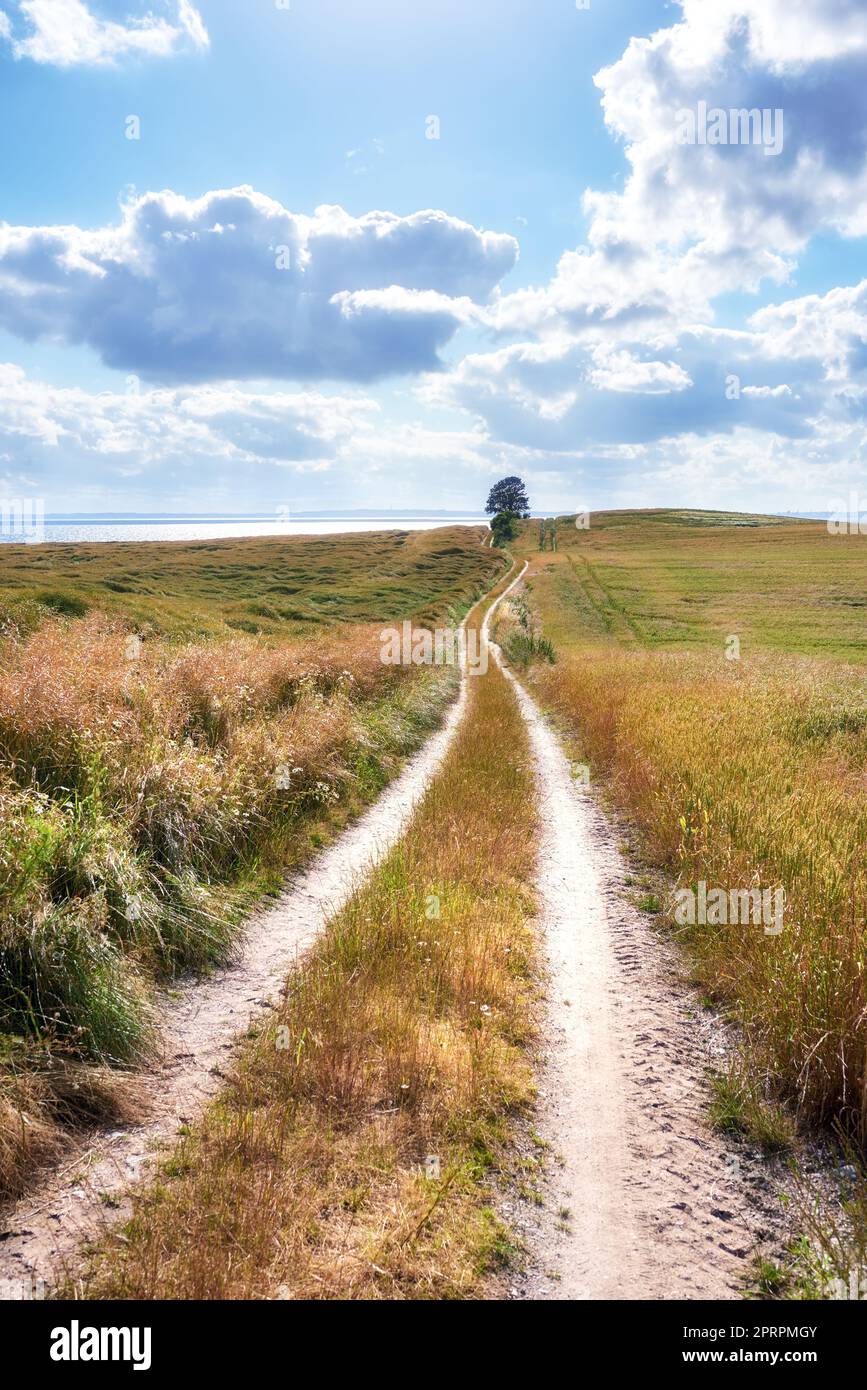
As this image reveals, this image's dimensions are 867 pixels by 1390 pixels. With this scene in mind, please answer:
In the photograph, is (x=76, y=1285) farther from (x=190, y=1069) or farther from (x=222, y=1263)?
(x=190, y=1069)

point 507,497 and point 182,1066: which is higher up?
point 507,497

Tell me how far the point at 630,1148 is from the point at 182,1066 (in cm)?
324

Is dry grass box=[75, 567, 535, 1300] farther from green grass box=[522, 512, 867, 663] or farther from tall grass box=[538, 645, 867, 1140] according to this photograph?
green grass box=[522, 512, 867, 663]

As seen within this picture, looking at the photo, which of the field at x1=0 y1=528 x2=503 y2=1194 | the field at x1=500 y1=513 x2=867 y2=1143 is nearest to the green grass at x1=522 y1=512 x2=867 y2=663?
the field at x1=500 y1=513 x2=867 y2=1143

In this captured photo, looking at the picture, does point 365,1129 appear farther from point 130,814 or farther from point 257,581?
point 257,581

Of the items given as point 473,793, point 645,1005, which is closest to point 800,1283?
point 645,1005

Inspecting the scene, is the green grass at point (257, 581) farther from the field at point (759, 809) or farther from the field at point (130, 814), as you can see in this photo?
the field at point (759, 809)

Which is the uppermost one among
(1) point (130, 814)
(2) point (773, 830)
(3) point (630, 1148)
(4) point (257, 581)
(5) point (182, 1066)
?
(4) point (257, 581)

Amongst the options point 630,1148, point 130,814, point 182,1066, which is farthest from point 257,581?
point 630,1148

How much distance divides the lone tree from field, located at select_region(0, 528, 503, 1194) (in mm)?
140363

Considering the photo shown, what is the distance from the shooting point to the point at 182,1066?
16.8 ft

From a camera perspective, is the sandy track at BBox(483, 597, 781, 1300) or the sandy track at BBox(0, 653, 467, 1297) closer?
the sandy track at BBox(483, 597, 781, 1300)

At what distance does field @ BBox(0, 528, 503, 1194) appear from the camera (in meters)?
4.79

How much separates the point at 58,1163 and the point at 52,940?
5.15ft
